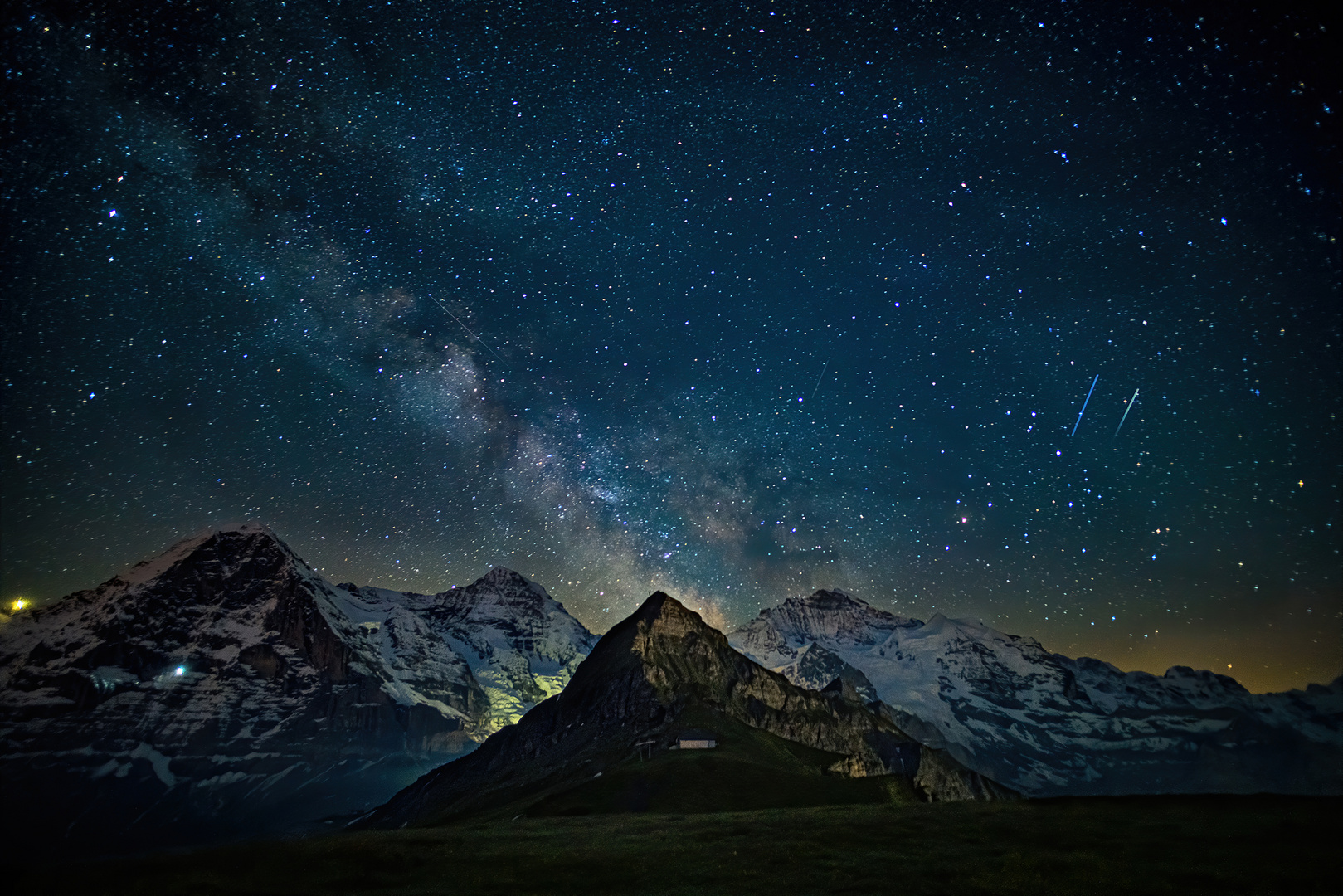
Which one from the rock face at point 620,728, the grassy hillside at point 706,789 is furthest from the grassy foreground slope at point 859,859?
the rock face at point 620,728

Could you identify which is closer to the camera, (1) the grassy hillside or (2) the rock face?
(1) the grassy hillside

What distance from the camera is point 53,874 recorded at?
34.4 meters

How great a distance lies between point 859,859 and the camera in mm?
38594

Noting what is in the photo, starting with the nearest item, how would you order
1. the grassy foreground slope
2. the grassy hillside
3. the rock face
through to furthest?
the grassy foreground slope < the grassy hillside < the rock face

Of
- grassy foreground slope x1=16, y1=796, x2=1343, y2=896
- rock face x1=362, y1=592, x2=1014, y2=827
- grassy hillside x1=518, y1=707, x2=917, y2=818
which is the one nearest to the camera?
grassy foreground slope x1=16, y1=796, x2=1343, y2=896

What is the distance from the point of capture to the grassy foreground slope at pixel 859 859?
1297 inches

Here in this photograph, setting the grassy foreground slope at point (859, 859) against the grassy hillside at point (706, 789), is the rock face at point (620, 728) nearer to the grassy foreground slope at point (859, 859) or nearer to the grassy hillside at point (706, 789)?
the grassy hillside at point (706, 789)

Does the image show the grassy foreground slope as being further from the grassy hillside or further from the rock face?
the rock face

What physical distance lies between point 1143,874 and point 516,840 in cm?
4069

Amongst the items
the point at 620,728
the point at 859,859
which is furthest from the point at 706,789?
the point at 620,728

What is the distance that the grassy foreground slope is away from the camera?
3294 centimetres

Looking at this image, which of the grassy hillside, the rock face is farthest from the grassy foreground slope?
the rock face

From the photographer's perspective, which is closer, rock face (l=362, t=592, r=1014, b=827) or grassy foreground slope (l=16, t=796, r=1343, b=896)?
grassy foreground slope (l=16, t=796, r=1343, b=896)

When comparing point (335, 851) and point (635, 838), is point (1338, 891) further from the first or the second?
point (335, 851)
